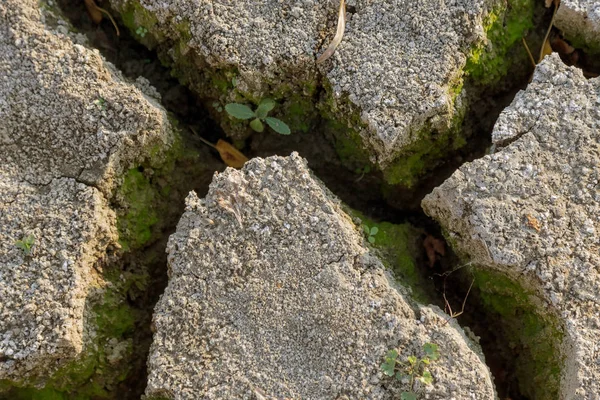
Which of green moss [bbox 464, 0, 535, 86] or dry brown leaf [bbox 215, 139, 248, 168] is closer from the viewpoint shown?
green moss [bbox 464, 0, 535, 86]

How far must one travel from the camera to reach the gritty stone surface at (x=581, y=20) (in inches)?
71.4

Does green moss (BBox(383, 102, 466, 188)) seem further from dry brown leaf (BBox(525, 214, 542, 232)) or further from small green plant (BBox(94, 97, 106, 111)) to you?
small green plant (BBox(94, 97, 106, 111))

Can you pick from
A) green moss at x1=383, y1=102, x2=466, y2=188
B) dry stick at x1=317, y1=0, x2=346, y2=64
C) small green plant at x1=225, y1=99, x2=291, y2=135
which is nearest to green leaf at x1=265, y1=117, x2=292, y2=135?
small green plant at x1=225, y1=99, x2=291, y2=135

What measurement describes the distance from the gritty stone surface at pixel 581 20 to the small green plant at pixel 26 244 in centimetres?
162

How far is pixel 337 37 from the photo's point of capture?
70.3 inches

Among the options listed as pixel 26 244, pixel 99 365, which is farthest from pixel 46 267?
pixel 99 365

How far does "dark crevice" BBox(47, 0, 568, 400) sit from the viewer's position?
1881 mm

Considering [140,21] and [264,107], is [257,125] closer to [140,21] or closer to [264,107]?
[264,107]

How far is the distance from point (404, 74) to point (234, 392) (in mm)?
971

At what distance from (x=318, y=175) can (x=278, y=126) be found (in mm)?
243

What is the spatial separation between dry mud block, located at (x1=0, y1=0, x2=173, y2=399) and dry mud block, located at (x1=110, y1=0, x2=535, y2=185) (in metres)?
0.26

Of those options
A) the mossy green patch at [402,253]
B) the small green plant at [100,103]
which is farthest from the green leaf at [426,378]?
the small green plant at [100,103]

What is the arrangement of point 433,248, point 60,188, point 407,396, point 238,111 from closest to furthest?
point 407,396 → point 60,188 → point 238,111 → point 433,248

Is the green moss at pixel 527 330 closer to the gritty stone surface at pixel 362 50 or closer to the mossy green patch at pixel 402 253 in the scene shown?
the mossy green patch at pixel 402 253
